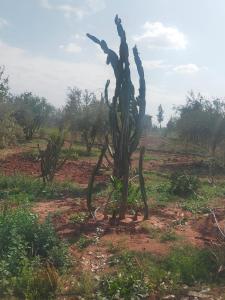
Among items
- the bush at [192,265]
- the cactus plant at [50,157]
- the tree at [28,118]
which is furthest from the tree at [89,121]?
the bush at [192,265]

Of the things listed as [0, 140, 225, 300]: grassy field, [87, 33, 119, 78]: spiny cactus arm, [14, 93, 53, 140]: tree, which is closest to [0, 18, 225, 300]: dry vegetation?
[0, 140, 225, 300]: grassy field

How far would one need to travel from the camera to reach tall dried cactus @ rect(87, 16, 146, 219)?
1011 centimetres

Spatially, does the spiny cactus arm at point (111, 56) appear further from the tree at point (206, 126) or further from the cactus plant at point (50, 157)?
the tree at point (206, 126)

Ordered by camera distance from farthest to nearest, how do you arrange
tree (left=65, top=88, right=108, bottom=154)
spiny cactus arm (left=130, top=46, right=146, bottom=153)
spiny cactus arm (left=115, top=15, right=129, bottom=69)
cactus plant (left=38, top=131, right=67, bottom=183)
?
tree (left=65, top=88, right=108, bottom=154), cactus plant (left=38, top=131, right=67, bottom=183), spiny cactus arm (left=130, top=46, right=146, bottom=153), spiny cactus arm (left=115, top=15, right=129, bottom=69)

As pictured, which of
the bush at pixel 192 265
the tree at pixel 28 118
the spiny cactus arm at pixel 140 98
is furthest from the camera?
the tree at pixel 28 118

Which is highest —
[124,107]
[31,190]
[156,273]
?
[124,107]

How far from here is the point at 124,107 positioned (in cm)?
1010

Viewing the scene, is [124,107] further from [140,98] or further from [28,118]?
[28,118]

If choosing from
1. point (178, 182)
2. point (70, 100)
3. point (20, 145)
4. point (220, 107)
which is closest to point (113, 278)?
point (178, 182)

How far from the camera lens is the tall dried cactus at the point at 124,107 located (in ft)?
33.2

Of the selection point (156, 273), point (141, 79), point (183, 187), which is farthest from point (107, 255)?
point (183, 187)

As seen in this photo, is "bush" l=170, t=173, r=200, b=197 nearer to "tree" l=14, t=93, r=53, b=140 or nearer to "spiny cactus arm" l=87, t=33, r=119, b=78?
"spiny cactus arm" l=87, t=33, r=119, b=78

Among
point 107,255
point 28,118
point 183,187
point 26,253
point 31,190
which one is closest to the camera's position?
point 26,253

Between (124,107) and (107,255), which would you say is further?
(124,107)
